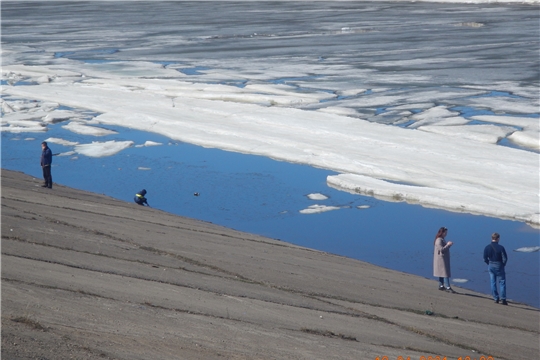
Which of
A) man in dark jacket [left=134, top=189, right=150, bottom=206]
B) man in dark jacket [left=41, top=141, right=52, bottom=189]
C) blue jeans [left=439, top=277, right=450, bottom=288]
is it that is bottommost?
blue jeans [left=439, top=277, right=450, bottom=288]

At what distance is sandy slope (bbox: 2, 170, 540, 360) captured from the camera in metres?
5.00

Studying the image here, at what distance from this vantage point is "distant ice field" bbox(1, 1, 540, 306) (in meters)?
11.7

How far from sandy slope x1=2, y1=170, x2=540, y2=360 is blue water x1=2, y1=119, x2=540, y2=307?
82 cm

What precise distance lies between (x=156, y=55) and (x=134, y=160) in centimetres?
1172

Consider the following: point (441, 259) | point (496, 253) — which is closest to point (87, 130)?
point (441, 259)

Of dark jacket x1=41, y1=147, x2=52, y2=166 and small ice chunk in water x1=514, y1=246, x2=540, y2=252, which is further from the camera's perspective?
dark jacket x1=41, y1=147, x2=52, y2=166

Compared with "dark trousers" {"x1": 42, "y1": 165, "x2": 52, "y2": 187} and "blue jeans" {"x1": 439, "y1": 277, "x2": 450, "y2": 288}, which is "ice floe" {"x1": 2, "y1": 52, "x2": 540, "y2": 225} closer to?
"blue jeans" {"x1": 439, "y1": 277, "x2": 450, "y2": 288}

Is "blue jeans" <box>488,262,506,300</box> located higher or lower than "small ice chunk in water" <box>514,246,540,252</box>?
higher

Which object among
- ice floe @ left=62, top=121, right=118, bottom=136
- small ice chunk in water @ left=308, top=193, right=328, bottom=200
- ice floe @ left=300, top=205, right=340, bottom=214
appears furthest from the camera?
ice floe @ left=62, top=121, right=118, bottom=136

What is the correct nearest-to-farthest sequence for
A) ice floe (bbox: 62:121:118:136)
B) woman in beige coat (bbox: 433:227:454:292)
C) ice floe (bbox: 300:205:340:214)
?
woman in beige coat (bbox: 433:227:454:292) → ice floe (bbox: 300:205:340:214) → ice floe (bbox: 62:121:118:136)

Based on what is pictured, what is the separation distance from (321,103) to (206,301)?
1113 centimetres

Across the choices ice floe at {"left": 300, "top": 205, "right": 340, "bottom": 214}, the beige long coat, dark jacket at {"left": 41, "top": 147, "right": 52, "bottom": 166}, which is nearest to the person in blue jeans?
the beige long coat

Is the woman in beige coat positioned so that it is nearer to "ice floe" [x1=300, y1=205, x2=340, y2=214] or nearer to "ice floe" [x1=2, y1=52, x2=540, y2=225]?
"ice floe" [x1=2, y1=52, x2=540, y2=225]

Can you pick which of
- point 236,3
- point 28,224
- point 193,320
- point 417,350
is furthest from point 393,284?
point 236,3
